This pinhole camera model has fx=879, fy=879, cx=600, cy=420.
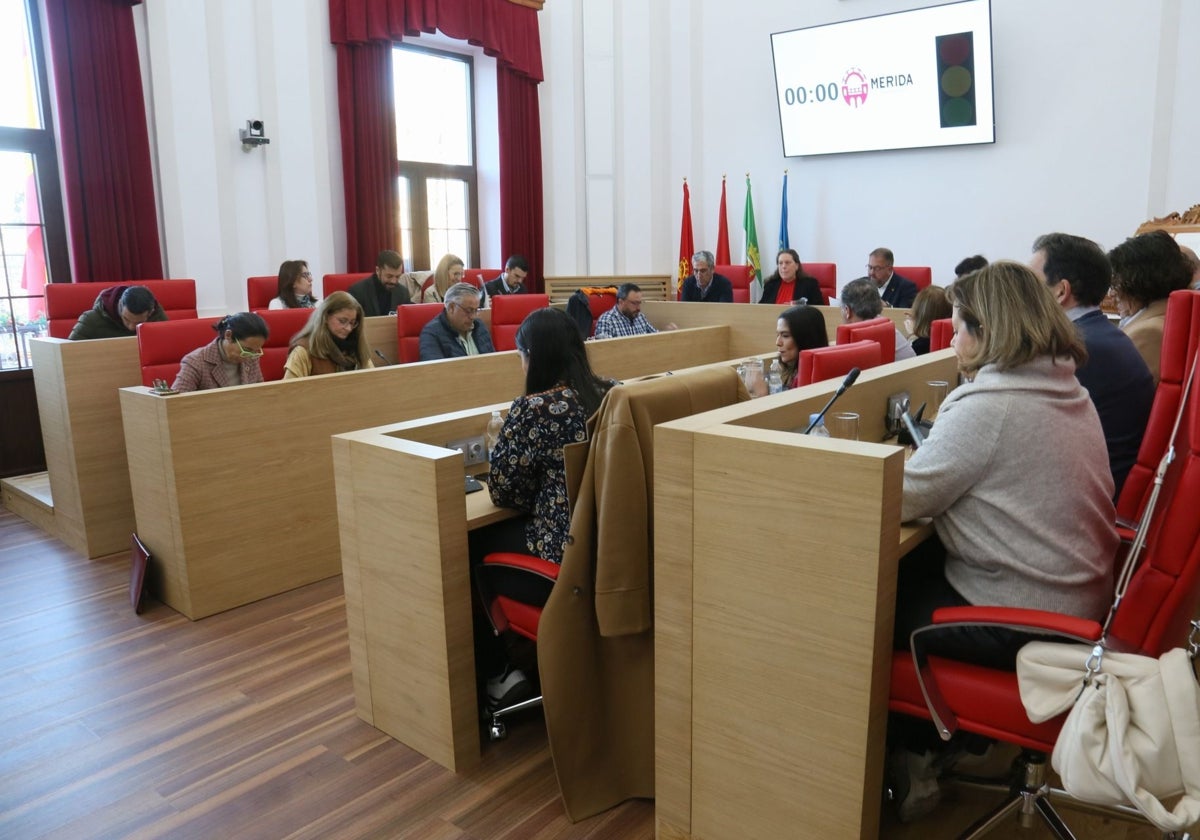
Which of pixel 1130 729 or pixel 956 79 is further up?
pixel 956 79

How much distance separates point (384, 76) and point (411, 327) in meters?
3.28

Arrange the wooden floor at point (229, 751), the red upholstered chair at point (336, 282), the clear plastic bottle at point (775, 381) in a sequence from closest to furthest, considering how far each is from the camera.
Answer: the wooden floor at point (229, 751) < the clear plastic bottle at point (775, 381) < the red upholstered chair at point (336, 282)

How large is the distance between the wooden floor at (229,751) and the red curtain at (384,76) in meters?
4.38

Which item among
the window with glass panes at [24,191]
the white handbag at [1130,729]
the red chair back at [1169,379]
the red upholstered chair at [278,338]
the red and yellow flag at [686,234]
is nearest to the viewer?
the white handbag at [1130,729]

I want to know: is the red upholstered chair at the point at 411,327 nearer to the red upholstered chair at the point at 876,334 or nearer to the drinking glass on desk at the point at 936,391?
the red upholstered chair at the point at 876,334

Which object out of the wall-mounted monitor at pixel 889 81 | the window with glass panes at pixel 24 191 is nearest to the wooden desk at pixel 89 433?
the window with glass panes at pixel 24 191

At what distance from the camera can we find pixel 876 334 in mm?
3094

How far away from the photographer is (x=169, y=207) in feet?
19.4

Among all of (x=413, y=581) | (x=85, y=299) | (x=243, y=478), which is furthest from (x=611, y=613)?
Answer: (x=85, y=299)

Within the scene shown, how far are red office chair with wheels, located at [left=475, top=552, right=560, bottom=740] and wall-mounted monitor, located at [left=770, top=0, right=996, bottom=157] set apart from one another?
6189 millimetres

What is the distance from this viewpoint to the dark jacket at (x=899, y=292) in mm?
6234

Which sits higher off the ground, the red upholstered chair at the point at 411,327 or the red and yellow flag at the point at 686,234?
the red and yellow flag at the point at 686,234

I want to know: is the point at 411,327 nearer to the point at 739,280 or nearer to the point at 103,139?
the point at 103,139

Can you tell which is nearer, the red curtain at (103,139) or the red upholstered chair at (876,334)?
the red upholstered chair at (876,334)
